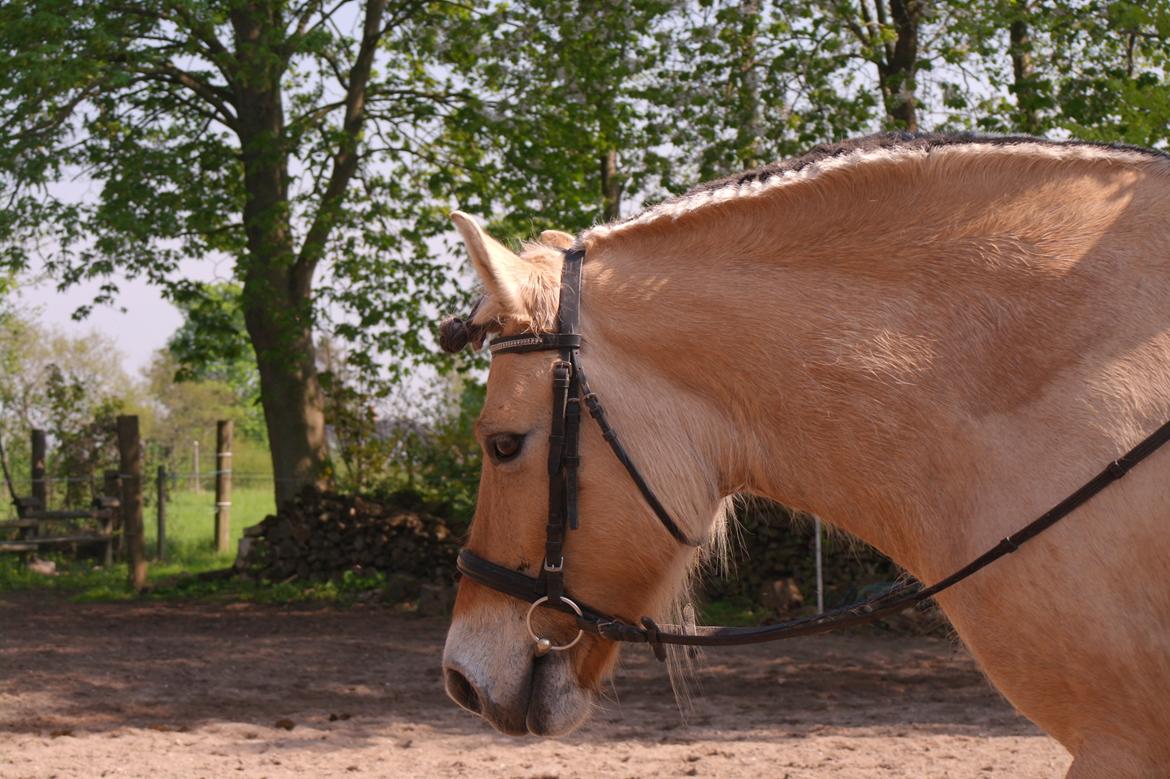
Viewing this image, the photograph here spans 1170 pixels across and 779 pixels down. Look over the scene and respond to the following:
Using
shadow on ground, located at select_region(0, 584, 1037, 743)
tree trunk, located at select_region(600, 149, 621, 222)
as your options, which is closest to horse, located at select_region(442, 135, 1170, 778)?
shadow on ground, located at select_region(0, 584, 1037, 743)

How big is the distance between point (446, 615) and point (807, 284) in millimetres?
9971

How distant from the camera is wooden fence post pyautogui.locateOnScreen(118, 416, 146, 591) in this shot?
13.5 m

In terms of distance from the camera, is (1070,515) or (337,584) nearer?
(1070,515)

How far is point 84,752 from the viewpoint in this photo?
20.7 feet

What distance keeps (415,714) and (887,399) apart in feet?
19.3

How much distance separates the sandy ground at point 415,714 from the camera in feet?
19.7

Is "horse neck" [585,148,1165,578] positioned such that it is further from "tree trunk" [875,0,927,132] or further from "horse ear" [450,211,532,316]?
"tree trunk" [875,0,927,132]

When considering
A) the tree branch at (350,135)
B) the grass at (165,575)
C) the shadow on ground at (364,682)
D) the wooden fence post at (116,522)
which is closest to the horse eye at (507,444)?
the shadow on ground at (364,682)

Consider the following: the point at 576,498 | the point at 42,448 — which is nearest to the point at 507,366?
the point at 576,498

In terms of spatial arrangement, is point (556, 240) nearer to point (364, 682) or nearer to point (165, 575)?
point (364, 682)

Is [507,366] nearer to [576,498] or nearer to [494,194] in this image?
[576,498]

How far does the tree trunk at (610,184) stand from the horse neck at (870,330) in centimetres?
A: 983

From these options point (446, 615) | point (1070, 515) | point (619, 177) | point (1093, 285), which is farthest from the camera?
point (619, 177)

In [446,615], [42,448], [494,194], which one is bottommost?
[446,615]
